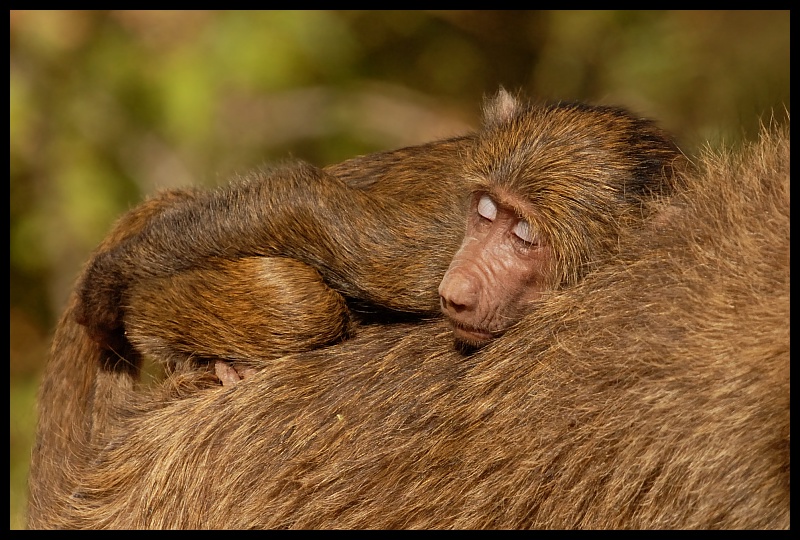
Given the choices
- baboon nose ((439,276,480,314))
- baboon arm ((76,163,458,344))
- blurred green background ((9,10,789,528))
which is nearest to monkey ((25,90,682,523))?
baboon arm ((76,163,458,344))

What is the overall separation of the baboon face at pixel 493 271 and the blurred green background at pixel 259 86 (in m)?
3.01

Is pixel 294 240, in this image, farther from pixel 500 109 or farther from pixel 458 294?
pixel 500 109

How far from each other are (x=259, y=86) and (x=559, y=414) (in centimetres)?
533

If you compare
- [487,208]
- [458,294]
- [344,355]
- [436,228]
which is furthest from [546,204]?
[344,355]

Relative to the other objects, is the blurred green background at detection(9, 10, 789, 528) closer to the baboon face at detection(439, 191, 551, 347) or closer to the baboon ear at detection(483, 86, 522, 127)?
the baboon ear at detection(483, 86, 522, 127)

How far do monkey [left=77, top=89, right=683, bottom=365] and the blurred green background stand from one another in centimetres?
290

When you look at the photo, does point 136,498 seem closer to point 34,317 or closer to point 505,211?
point 505,211

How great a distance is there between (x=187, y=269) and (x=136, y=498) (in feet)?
2.39

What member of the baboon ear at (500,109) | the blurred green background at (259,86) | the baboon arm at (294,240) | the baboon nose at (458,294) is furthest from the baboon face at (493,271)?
the blurred green background at (259,86)

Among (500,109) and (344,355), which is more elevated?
(500,109)

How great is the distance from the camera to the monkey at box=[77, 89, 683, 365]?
Answer: 9.88ft

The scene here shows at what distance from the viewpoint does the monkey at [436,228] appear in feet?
9.88

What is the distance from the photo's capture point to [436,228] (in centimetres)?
328

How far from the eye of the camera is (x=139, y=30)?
23.1ft
